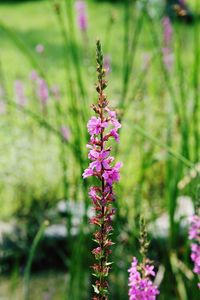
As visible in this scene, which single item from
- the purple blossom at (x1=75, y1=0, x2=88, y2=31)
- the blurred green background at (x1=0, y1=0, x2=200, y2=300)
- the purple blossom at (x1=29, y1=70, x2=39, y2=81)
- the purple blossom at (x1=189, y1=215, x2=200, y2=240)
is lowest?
the purple blossom at (x1=189, y1=215, x2=200, y2=240)

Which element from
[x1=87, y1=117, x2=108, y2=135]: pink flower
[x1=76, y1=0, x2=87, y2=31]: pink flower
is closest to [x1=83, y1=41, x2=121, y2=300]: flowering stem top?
[x1=87, y1=117, x2=108, y2=135]: pink flower

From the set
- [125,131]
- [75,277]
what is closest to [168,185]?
[75,277]

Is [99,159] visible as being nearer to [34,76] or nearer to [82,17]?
[82,17]

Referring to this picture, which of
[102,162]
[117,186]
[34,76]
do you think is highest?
[34,76]

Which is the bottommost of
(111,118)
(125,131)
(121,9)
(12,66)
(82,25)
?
(111,118)

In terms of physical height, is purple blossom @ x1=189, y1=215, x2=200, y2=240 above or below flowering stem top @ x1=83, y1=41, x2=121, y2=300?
above

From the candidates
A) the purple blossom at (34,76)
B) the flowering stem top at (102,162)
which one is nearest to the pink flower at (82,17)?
the purple blossom at (34,76)

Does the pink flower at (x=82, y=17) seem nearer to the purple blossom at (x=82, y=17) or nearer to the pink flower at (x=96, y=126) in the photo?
the purple blossom at (x=82, y=17)

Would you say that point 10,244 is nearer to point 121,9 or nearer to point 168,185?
point 168,185

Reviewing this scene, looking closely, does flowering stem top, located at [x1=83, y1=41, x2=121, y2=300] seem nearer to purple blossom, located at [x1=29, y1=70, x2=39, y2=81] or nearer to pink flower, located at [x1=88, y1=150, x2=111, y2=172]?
pink flower, located at [x1=88, y1=150, x2=111, y2=172]

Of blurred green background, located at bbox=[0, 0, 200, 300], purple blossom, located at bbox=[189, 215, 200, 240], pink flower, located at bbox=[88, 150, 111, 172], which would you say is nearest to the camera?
pink flower, located at bbox=[88, 150, 111, 172]

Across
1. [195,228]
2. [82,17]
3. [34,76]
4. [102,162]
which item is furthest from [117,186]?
[34,76]
